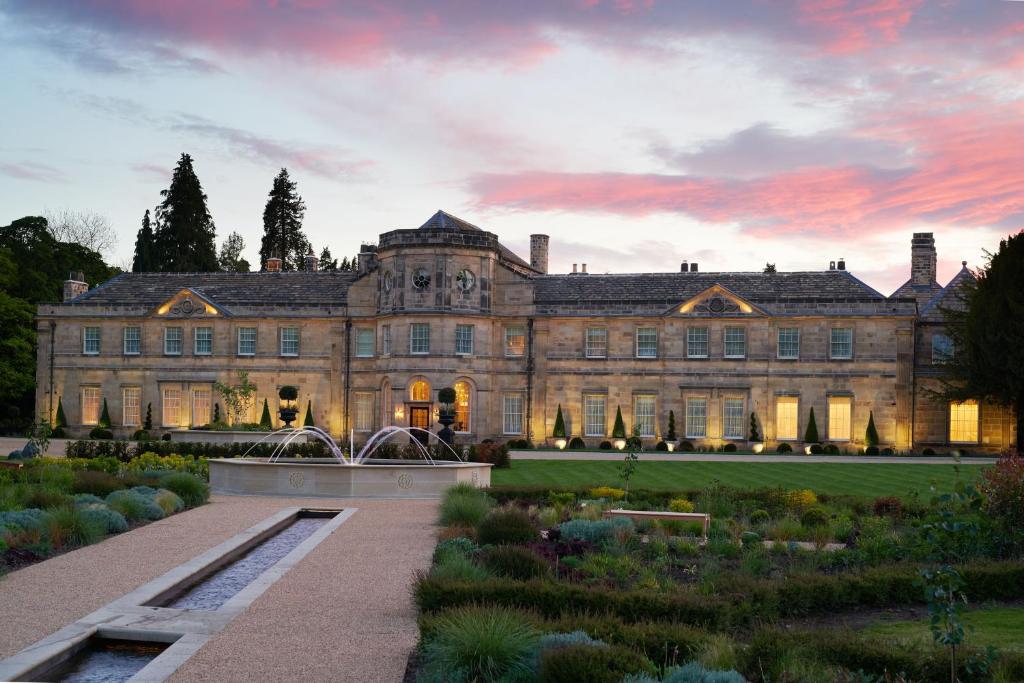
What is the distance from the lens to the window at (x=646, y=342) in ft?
155

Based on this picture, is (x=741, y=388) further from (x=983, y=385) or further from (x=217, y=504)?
(x=217, y=504)

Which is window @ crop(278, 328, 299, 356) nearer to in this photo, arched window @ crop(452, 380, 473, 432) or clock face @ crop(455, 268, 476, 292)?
arched window @ crop(452, 380, 473, 432)

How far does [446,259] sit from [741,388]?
14.8 metres

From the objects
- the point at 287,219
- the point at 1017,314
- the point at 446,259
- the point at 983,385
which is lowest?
the point at 983,385

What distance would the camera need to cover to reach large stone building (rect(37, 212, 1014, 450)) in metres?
45.7

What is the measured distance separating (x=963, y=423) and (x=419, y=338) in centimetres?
2501

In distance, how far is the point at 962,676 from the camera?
28.9 feet

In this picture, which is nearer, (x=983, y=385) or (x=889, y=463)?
(x=889, y=463)

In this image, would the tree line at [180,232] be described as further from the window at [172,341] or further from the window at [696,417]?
the window at [696,417]

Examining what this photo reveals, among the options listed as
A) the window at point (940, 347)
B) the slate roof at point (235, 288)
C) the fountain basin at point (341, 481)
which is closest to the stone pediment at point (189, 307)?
the slate roof at point (235, 288)

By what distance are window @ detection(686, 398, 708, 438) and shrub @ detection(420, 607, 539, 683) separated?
3808cm

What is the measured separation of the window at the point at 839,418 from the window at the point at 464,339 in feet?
54.4

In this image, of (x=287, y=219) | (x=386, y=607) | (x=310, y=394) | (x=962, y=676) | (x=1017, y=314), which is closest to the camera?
(x=962, y=676)

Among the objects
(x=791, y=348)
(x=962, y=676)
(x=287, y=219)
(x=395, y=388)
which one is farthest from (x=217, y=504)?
(x=287, y=219)
